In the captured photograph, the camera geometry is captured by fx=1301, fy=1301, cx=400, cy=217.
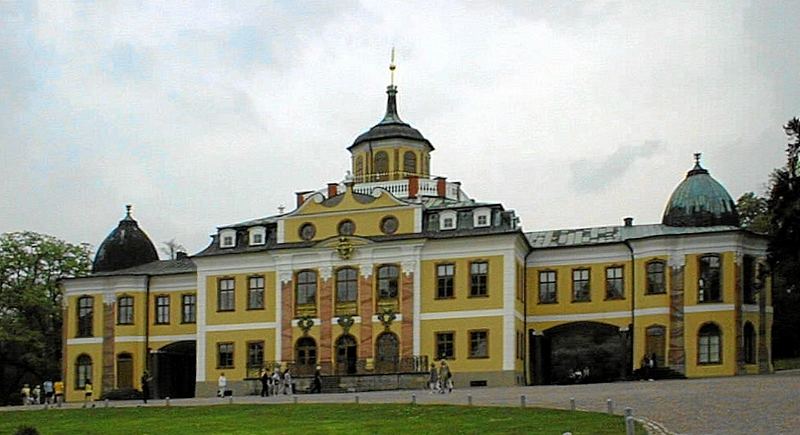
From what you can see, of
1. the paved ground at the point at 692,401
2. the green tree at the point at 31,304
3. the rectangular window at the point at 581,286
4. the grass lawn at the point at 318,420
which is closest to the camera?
the paved ground at the point at 692,401

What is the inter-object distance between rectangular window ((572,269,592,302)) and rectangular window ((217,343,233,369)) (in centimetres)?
1868

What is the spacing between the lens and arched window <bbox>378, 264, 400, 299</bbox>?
6731 centimetres

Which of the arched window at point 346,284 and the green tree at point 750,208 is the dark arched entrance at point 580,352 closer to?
the arched window at point 346,284

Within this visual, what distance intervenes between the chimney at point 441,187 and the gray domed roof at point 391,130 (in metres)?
3.72

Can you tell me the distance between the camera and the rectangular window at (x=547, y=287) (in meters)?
68.2

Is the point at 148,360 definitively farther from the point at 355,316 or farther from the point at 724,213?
the point at 724,213

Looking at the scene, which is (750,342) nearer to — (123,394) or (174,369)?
(174,369)

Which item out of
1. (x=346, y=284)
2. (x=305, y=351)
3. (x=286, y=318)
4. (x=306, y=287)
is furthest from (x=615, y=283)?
(x=286, y=318)

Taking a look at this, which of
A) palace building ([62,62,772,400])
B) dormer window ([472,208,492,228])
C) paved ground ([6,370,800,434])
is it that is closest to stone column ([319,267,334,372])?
palace building ([62,62,772,400])

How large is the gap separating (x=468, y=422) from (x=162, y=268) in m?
44.1

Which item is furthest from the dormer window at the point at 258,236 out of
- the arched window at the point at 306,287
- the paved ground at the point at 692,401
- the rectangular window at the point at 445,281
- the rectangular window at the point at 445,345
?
the paved ground at the point at 692,401

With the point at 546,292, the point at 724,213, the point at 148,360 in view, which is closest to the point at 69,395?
the point at 148,360

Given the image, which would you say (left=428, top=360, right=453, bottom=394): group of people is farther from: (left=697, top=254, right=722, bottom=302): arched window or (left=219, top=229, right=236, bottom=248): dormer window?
(left=219, top=229, right=236, bottom=248): dormer window

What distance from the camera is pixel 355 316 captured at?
67625mm
